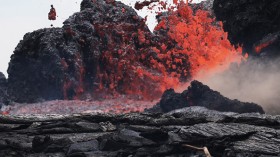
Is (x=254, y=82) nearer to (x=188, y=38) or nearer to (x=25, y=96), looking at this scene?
(x=188, y=38)

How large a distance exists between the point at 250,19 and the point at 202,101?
10.8m

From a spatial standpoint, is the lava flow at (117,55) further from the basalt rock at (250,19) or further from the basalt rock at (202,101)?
the basalt rock at (202,101)

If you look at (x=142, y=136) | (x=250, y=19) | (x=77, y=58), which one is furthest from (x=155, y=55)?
(x=142, y=136)

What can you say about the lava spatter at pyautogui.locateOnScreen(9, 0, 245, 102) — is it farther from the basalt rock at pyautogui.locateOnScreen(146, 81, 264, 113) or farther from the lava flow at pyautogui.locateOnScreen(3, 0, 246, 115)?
the basalt rock at pyautogui.locateOnScreen(146, 81, 264, 113)

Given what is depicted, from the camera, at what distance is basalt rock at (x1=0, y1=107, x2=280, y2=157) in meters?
12.4

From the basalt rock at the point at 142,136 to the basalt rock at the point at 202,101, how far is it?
1189 cm

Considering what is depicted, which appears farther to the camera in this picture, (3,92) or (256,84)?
(3,92)

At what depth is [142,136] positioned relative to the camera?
44.2 feet

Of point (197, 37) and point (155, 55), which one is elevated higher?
point (197, 37)

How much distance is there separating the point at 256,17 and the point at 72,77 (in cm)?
2896

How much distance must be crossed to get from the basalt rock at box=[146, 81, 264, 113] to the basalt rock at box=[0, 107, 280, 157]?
11891mm

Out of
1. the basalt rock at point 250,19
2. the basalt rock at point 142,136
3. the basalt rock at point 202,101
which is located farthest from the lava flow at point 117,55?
the basalt rock at point 142,136

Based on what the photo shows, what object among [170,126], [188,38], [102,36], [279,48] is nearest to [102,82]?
[102,36]

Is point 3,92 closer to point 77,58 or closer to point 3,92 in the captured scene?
point 3,92
